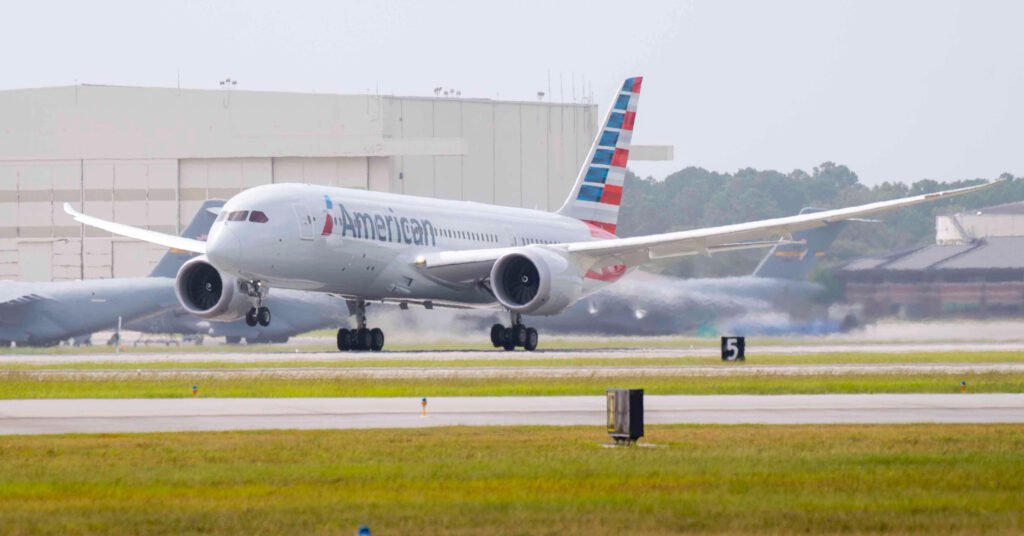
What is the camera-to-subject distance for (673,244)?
167 ft

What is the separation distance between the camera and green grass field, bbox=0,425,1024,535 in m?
13.9

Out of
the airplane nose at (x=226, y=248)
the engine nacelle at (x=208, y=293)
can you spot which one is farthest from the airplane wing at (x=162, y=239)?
the airplane nose at (x=226, y=248)

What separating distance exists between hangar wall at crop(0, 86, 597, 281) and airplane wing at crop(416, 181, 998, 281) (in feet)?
113

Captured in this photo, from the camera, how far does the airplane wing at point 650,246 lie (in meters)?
48.7

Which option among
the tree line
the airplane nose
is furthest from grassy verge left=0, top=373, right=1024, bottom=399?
the tree line

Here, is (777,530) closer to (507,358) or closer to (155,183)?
(507,358)

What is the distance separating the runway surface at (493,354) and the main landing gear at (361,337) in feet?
2.82

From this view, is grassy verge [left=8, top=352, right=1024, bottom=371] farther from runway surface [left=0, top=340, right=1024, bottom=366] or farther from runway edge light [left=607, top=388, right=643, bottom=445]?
runway edge light [left=607, top=388, right=643, bottom=445]

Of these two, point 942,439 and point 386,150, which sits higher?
point 386,150

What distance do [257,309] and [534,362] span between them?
742cm

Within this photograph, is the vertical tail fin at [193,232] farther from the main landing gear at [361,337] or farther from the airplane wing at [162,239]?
the main landing gear at [361,337]

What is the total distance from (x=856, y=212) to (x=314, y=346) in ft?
67.1

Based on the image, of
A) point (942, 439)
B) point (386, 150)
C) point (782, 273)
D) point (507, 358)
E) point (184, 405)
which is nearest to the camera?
point (942, 439)

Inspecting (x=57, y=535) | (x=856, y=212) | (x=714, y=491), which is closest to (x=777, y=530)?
(x=714, y=491)
